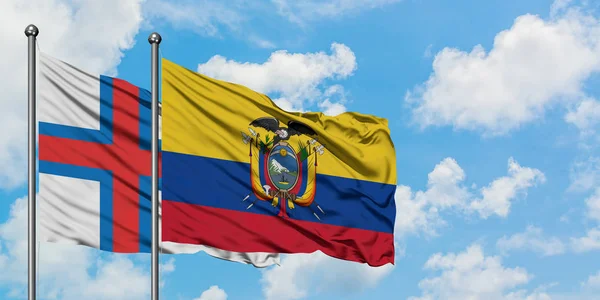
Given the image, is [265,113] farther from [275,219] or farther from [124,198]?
[124,198]

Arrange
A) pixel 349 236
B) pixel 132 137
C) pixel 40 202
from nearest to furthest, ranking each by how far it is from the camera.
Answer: pixel 40 202, pixel 132 137, pixel 349 236

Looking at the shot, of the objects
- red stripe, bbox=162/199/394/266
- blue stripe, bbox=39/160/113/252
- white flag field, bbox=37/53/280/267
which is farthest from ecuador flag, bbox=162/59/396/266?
blue stripe, bbox=39/160/113/252

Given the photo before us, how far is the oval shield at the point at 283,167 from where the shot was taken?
62.1 ft

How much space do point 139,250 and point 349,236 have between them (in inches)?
183

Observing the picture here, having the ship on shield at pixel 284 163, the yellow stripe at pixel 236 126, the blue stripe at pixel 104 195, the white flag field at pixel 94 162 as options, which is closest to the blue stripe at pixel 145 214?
the white flag field at pixel 94 162

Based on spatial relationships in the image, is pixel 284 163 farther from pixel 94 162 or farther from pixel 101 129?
pixel 94 162

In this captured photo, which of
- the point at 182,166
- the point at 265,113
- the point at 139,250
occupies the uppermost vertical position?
the point at 265,113

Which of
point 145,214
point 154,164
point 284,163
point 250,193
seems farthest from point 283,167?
point 154,164

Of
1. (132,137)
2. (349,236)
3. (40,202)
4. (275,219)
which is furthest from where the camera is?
(349,236)

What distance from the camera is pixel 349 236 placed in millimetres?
20281

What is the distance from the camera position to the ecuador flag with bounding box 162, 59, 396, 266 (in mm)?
17453

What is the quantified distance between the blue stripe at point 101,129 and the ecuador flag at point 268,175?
0.86 meters

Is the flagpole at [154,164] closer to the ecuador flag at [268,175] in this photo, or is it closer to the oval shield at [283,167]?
the ecuador flag at [268,175]

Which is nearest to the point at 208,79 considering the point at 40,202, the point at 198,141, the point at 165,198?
the point at 198,141
